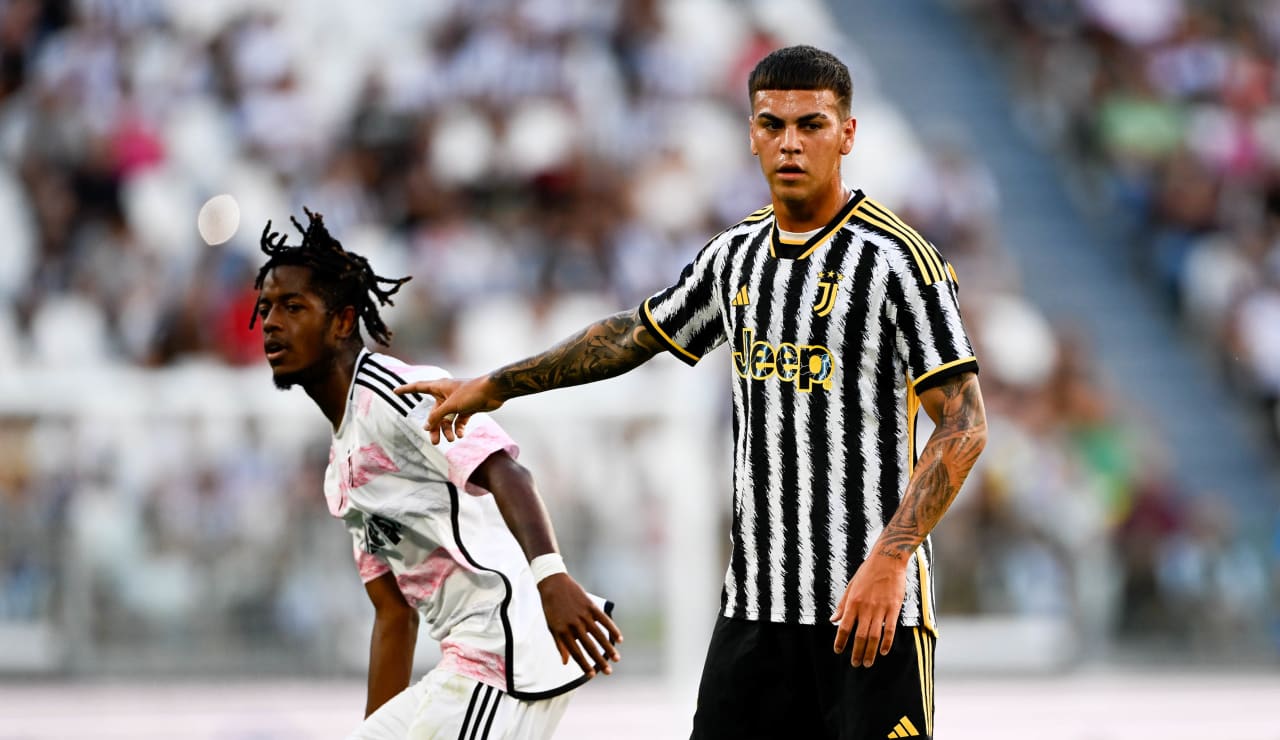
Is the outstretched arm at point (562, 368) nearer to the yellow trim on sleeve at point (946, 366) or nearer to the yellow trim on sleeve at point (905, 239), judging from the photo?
the yellow trim on sleeve at point (905, 239)

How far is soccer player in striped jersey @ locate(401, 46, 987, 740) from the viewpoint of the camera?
4234 mm

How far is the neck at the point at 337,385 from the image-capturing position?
518 cm

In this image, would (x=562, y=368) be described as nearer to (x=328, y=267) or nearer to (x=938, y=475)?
(x=328, y=267)

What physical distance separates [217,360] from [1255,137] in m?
9.15

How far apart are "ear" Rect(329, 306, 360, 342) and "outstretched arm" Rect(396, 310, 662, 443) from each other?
57cm

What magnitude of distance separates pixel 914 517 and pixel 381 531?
164 centimetres

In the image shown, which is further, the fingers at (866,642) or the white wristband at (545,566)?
the white wristband at (545,566)

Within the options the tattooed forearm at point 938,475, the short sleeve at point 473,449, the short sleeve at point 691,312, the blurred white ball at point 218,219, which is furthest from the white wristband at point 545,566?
the blurred white ball at point 218,219

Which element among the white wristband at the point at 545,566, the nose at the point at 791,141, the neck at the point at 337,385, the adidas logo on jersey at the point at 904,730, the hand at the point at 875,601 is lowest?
the adidas logo on jersey at the point at 904,730

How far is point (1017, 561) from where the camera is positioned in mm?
12148

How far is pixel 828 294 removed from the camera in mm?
4348

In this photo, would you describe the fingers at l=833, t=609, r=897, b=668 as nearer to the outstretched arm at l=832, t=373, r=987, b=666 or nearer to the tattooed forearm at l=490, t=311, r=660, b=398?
the outstretched arm at l=832, t=373, r=987, b=666

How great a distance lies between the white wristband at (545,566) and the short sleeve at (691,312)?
1.93ft

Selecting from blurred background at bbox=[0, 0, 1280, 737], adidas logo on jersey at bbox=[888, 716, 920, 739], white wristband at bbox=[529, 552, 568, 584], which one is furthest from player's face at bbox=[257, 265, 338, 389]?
blurred background at bbox=[0, 0, 1280, 737]
